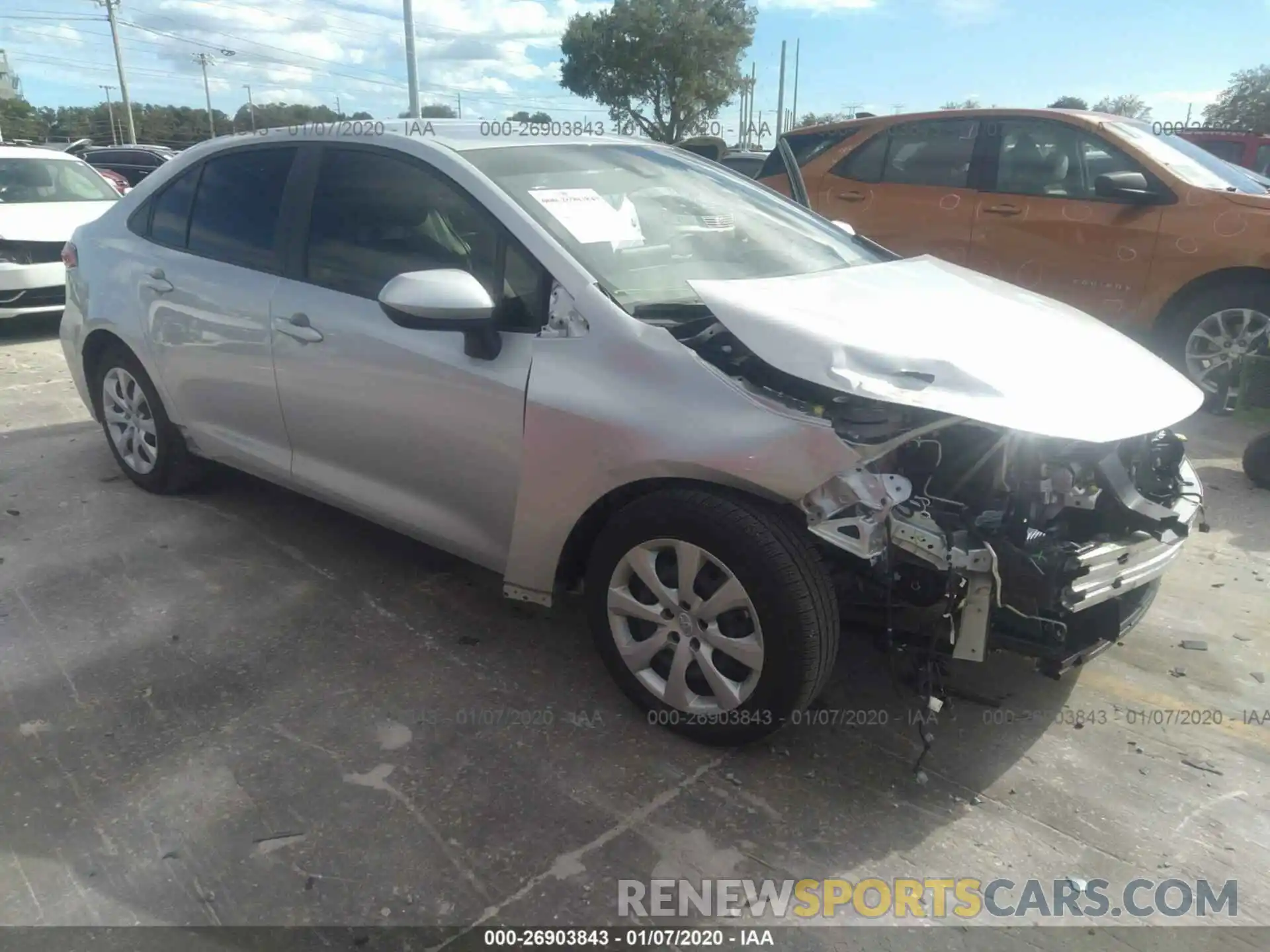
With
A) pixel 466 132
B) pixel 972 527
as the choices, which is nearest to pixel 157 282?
pixel 466 132

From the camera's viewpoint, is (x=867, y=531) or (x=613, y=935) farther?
(x=867, y=531)

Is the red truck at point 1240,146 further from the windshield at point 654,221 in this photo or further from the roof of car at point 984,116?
the windshield at point 654,221

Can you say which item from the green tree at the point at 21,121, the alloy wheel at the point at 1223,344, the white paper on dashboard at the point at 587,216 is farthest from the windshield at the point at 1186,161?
the green tree at the point at 21,121

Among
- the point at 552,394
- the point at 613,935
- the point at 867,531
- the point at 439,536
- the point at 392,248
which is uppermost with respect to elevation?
the point at 392,248

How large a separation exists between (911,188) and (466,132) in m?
4.50

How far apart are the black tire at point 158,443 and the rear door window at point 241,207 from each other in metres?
0.73

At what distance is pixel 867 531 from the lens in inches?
92.5

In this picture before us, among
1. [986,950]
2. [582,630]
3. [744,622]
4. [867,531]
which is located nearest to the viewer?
[986,950]

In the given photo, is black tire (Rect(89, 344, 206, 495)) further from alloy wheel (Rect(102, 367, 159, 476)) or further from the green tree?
the green tree

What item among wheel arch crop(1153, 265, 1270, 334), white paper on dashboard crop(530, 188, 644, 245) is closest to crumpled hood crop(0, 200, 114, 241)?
white paper on dashboard crop(530, 188, 644, 245)

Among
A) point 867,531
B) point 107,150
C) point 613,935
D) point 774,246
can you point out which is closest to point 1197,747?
point 867,531

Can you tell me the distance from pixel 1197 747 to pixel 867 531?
1.33 metres

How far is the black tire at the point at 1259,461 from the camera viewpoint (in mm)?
4715

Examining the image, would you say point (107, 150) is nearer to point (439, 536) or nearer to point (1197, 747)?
point (439, 536)
